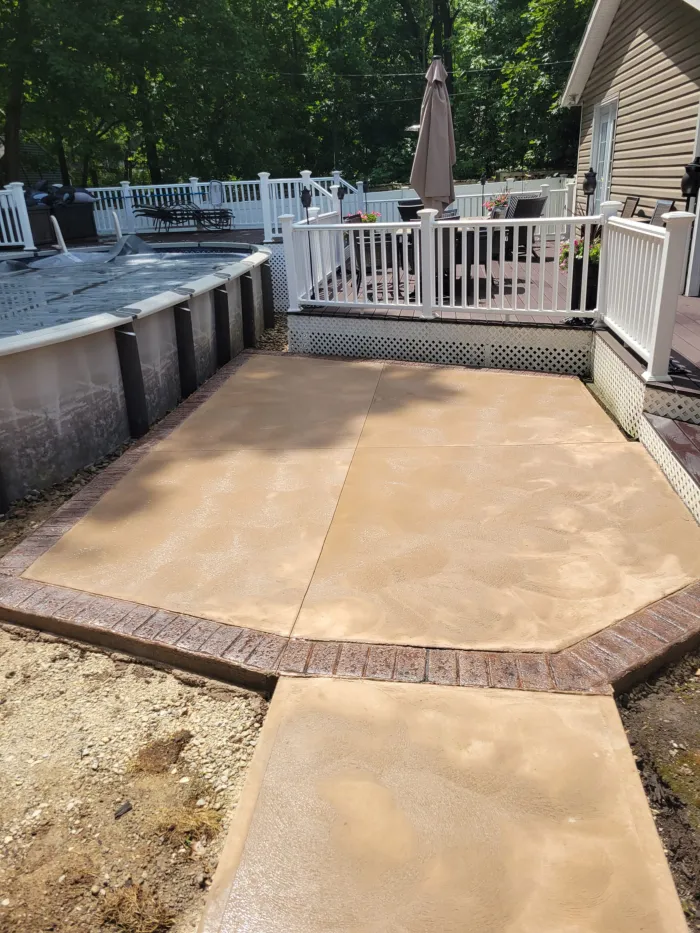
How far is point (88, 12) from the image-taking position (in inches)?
700

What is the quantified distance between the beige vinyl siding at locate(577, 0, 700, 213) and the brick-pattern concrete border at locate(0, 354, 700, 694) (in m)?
6.35

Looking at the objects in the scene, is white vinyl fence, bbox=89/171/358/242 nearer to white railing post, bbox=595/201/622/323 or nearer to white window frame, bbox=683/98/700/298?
white window frame, bbox=683/98/700/298

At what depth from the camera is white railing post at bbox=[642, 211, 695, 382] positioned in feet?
11.6

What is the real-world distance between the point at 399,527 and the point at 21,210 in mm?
12254

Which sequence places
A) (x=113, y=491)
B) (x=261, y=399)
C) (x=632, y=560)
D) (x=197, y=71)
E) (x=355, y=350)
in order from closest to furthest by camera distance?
1. (x=632, y=560)
2. (x=113, y=491)
3. (x=261, y=399)
4. (x=355, y=350)
5. (x=197, y=71)

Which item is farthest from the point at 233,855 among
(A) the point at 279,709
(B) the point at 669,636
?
(B) the point at 669,636

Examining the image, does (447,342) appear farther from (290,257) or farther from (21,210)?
(21,210)

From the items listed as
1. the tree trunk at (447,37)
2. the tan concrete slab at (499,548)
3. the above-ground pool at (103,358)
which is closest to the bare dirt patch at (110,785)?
the tan concrete slab at (499,548)

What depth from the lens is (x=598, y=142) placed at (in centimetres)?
1069

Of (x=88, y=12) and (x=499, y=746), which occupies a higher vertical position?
(x=88, y=12)

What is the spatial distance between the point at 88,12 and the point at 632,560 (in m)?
21.1

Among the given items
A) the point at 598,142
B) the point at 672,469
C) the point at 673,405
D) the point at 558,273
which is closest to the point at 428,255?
the point at 558,273

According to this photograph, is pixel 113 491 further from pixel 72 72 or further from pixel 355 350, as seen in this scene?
pixel 72 72

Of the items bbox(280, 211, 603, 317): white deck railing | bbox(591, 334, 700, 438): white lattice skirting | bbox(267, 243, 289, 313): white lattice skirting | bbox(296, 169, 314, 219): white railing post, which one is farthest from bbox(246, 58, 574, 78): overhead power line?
bbox(591, 334, 700, 438): white lattice skirting
